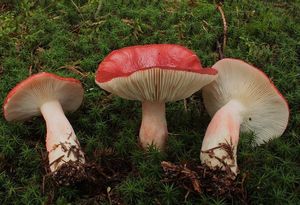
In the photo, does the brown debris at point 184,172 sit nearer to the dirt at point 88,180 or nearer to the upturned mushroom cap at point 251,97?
the dirt at point 88,180

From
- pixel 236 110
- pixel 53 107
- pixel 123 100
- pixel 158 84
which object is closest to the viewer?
pixel 158 84

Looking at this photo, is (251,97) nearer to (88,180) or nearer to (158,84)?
(158,84)

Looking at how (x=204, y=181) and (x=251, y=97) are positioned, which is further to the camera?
(x=251, y=97)

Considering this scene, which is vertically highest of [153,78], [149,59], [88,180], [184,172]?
[153,78]

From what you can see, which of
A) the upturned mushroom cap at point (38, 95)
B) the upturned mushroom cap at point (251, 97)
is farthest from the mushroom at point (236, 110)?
the upturned mushroom cap at point (38, 95)

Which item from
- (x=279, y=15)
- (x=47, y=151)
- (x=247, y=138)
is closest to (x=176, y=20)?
(x=279, y=15)

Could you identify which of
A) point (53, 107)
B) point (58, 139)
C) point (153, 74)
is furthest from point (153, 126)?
point (53, 107)

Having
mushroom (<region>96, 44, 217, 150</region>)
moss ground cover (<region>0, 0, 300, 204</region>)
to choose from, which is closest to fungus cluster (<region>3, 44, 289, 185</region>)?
mushroom (<region>96, 44, 217, 150</region>)
